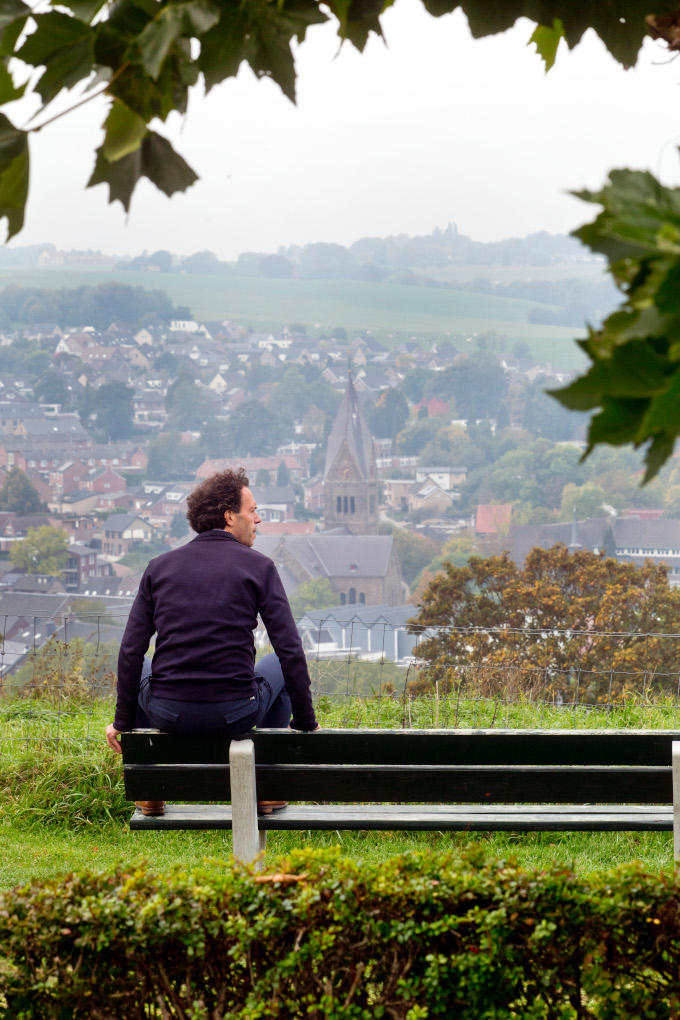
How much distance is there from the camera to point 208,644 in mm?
2961

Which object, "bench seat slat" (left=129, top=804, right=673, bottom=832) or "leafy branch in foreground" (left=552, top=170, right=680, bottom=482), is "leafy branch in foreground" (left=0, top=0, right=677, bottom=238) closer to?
"leafy branch in foreground" (left=552, top=170, right=680, bottom=482)

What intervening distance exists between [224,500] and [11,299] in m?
78.8

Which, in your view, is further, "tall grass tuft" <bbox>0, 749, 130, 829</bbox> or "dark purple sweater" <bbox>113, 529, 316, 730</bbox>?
"tall grass tuft" <bbox>0, 749, 130, 829</bbox>

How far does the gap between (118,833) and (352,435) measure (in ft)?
218

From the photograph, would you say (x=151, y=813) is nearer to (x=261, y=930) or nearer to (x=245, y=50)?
(x=261, y=930)

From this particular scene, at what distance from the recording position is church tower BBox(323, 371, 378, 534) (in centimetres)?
6938

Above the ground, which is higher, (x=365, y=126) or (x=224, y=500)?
(x=365, y=126)

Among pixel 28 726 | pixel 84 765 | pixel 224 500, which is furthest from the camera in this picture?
pixel 28 726

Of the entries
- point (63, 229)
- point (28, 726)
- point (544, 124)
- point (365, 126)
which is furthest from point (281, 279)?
point (28, 726)

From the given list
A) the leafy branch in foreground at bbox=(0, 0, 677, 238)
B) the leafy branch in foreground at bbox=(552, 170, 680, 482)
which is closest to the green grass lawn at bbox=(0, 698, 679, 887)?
the leafy branch in foreground at bbox=(0, 0, 677, 238)

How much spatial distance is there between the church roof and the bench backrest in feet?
218

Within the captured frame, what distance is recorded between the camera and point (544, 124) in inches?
4035

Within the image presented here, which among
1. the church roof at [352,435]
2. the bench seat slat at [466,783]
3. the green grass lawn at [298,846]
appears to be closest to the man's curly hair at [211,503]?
the bench seat slat at [466,783]

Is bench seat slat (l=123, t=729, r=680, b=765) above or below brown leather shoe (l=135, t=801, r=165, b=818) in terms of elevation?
above
